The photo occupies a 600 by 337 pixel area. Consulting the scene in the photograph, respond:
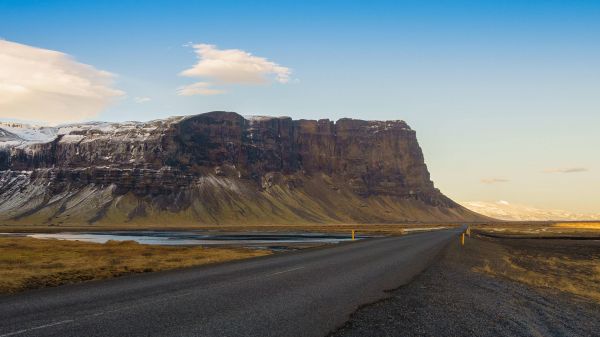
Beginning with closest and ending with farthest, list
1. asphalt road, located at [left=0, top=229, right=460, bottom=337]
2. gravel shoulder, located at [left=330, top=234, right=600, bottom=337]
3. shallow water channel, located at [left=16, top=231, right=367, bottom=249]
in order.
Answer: asphalt road, located at [left=0, top=229, right=460, bottom=337] → gravel shoulder, located at [left=330, top=234, right=600, bottom=337] → shallow water channel, located at [left=16, top=231, right=367, bottom=249]

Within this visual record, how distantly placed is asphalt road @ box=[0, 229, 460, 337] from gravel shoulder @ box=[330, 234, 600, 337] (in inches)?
26.9

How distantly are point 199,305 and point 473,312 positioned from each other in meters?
6.87

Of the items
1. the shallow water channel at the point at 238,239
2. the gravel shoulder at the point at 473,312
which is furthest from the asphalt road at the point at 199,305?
the shallow water channel at the point at 238,239

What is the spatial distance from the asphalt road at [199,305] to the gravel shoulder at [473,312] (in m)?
0.68

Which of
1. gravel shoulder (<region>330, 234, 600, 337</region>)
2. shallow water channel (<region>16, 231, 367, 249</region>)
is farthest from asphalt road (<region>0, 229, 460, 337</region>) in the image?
shallow water channel (<region>16, 231, 367, 249</region>)

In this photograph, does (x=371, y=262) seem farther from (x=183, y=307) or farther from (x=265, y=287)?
(x=183, y=307)

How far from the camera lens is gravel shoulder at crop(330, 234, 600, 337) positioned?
11383mm

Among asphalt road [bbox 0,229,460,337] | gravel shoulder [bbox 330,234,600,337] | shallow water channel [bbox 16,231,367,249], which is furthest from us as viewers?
shallow water channel [bbox 16,231,367,249]

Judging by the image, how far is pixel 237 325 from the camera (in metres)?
10.8

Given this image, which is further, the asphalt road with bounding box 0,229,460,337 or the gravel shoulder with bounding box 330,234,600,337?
the gravel shoulder with bounding box 330,234,600,337

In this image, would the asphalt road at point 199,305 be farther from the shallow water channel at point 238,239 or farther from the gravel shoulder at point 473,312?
the shallow water channel at point 238,239

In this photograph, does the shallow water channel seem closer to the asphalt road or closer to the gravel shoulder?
the asphalt road

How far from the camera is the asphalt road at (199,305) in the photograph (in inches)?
409

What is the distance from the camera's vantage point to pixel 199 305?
13133mm
